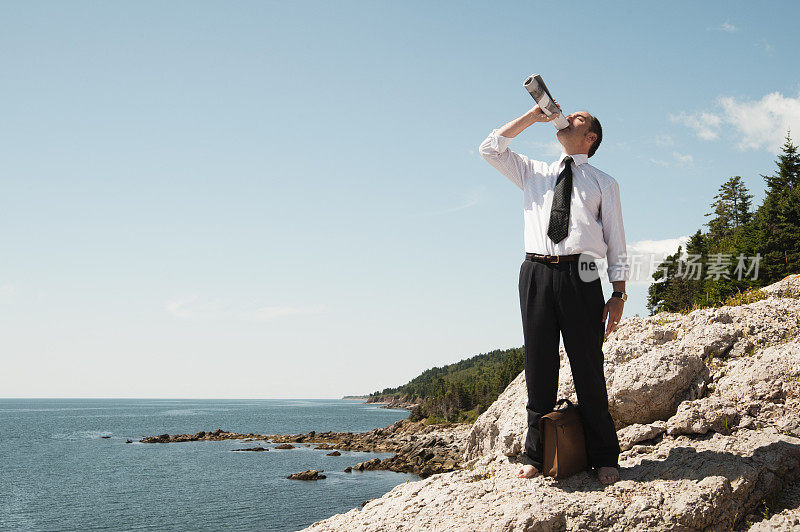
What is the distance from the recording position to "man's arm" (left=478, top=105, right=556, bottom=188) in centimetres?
413

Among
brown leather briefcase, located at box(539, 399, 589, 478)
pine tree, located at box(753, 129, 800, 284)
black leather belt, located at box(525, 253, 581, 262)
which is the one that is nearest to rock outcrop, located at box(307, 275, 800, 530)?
brown leather briefcase, located at box(539, 399, 589, 478)

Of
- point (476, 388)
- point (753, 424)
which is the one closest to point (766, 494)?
point (753, 424)

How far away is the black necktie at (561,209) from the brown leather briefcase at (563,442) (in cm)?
131

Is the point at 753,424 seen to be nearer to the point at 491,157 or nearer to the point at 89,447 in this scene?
the point at 491,157

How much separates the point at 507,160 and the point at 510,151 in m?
0.08

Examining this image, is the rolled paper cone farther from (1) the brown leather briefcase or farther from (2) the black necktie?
(1) the brown leather briefcase

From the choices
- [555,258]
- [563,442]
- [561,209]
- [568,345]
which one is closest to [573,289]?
[555,258]

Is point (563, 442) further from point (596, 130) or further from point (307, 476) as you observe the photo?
point (307, 476)

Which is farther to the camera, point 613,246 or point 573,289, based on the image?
point 613,246

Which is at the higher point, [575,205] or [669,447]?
[575,205]

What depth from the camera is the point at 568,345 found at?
12.9ft

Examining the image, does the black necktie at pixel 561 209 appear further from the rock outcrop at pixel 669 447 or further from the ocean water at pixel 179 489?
the ocean water at pixel 179 489

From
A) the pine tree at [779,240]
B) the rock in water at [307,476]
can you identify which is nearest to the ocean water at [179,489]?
the rock in water at [307,476]

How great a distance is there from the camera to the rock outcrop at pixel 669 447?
11.4ft
